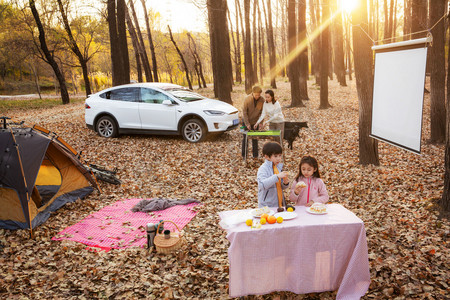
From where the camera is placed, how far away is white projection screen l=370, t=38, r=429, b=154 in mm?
4816

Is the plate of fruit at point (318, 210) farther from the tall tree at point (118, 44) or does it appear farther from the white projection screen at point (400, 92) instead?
the tall tree at point (118, 44)

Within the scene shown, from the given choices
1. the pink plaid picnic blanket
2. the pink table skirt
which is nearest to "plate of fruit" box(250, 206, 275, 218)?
the pink table skirt

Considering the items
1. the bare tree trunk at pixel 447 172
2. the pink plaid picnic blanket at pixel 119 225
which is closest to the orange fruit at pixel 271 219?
the pink plaid picnic blanket at pixel 119 225

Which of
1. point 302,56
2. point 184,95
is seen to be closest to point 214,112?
point 184,95

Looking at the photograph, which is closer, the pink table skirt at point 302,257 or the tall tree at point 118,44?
the pink table skirt at point 302,257

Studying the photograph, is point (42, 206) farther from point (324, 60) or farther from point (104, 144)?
point (324, 60)

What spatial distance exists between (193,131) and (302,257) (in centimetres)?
820

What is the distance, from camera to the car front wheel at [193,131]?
11.2m

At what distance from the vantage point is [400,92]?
211 inches

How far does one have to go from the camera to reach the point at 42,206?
21.6 feet

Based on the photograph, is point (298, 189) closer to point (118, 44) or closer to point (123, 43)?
point (118, 44)

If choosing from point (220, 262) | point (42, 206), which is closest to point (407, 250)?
point (220, 262)

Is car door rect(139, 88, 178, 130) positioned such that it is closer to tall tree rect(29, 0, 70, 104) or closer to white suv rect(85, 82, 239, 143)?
white suv rect(85, 82, 239, 143)

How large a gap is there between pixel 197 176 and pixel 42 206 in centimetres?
361
